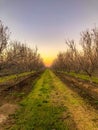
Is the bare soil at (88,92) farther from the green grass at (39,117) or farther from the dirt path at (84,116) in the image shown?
the green grass at (39,117)

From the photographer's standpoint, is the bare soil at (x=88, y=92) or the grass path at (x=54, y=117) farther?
the bare soil at (x=88, y=92)

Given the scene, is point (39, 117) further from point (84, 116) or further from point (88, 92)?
point (88, 92)

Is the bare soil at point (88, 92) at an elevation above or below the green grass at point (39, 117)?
below

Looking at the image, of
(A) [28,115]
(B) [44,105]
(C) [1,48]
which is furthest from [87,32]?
(A) [28,115]

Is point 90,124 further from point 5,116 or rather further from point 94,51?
point 94,51

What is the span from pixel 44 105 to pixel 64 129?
217 inches

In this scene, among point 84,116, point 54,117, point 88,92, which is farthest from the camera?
point 88,92

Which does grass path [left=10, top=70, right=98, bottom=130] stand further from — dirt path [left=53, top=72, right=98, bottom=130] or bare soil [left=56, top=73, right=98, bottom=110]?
bare soil [left=56, top=73, right=98, bottom=110]

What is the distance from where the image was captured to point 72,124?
34.2 ft

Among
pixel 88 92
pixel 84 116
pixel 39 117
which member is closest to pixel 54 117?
pixel 39 117

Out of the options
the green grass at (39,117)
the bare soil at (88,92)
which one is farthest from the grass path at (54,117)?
the bare soil at (88,92)

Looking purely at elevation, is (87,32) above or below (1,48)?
above


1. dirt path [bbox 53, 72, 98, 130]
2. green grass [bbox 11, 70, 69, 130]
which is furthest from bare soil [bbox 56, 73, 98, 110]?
green grass [bbox 11, 70, 69, 130]

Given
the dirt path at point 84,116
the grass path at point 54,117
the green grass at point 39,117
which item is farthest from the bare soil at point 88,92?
the green grass at point 39,117
